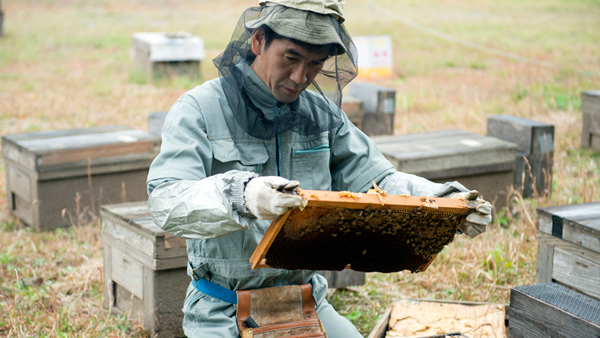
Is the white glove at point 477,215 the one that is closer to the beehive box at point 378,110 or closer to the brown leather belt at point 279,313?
the brown leather belt at point 279,313

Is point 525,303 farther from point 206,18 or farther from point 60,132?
point 206,18

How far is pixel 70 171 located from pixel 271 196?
3653mm

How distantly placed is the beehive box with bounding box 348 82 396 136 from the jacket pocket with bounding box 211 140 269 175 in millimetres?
4551

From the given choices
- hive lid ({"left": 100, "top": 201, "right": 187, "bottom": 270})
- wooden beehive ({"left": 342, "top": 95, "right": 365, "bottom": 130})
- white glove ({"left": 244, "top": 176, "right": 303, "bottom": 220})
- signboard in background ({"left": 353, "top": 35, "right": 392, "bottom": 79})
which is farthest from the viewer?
signboard in background ({"left": 353, "top": 35, "right": 392, "bottom": 79})

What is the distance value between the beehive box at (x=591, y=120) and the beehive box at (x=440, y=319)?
4497 mm

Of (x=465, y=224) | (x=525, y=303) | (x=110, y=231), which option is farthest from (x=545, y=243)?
(x=110, y=231)

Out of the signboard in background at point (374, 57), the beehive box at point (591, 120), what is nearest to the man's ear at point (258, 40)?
the beehive box at point (591, 120)

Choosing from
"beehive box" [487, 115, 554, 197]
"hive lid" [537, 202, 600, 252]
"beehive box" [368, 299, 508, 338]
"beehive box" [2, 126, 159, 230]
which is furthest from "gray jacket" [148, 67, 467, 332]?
"beehive box" [487, 115, 554, 197]

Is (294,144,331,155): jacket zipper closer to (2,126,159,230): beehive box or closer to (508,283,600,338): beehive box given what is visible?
(508,283,600,338): beehive box

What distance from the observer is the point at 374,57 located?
11.2 m

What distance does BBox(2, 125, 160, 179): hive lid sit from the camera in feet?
15.4

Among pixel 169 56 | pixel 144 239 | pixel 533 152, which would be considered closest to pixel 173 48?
pixel 169 56

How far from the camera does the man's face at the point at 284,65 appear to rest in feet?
6.88

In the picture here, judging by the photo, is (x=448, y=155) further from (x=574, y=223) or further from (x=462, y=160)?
(x=574, y=223)
